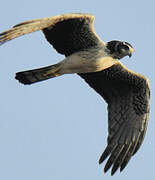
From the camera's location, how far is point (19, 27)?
357 inches

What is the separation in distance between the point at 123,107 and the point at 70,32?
2.06 metres

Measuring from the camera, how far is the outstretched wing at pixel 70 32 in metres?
10.0

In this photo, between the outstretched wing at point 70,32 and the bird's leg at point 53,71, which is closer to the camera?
the outstretched wing at point 70,32

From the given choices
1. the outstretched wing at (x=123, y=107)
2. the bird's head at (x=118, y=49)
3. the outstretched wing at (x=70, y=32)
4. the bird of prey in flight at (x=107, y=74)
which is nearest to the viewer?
the outstretched wing at (x=70, y=32)

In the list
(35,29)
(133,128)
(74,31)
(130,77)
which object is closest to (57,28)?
(74,31)

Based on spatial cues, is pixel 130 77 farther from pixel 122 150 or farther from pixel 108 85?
pixel 122 150

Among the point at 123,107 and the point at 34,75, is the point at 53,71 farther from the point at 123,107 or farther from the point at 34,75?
the point at 123,107

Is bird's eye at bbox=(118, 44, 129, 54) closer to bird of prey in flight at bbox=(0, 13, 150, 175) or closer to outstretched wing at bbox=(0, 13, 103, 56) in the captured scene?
bird of prey in flight at bbox=(0, 13, 150, 175)

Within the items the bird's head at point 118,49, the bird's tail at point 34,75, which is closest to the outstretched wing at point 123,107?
the bird's head at point 118,49

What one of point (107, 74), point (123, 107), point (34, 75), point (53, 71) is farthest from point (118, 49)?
point (34, 75)

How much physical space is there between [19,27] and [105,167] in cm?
355

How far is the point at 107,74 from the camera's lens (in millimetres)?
11375

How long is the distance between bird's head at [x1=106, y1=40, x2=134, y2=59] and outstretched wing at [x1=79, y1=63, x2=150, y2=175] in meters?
0.67

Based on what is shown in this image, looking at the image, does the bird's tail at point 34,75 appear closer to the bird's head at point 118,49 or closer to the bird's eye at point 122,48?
the bird's head at point 118,49
